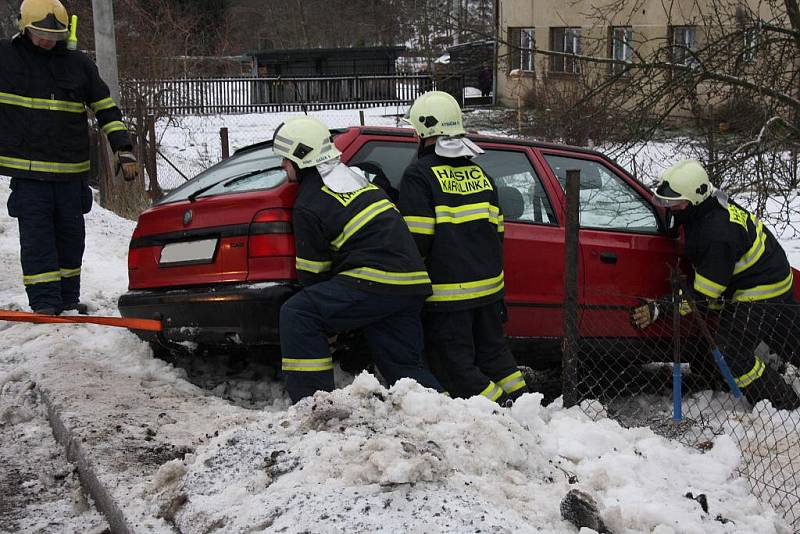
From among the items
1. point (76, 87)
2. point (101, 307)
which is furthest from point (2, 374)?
point (76, 87)

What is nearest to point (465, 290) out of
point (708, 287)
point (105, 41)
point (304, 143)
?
point (304, 143)

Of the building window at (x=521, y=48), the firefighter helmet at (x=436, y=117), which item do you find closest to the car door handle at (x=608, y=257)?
the firefighter helmet at (x=436, y=117)

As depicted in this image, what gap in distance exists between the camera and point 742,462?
4.27 m

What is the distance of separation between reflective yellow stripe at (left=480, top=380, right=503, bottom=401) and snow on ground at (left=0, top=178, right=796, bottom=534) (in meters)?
0.30

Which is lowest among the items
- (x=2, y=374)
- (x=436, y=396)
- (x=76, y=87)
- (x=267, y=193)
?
(x=2, y=374)

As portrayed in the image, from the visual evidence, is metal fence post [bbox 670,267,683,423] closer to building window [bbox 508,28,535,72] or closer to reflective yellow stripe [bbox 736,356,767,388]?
reflective yellow stripe [bbox 736,356,767,388]

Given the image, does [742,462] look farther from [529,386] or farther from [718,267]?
[529,386]

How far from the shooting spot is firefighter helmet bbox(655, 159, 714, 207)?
525 centimetres

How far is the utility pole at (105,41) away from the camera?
10852 millimetres

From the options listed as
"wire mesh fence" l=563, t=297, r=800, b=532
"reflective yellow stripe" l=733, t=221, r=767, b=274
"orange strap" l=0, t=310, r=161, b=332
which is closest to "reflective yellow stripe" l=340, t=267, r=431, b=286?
"wire mesh fence" l=563, t=297, r=800, b=532

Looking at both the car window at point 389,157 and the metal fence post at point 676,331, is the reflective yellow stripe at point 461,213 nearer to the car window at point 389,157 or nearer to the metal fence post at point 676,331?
the car window at point 389,157

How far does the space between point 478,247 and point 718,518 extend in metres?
1.84

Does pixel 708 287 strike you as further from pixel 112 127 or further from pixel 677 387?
pixel 112 127

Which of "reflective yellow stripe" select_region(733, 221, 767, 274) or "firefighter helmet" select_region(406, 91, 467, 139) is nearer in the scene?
"firefighter helmet" select_region(406, 91, 467, 139)
